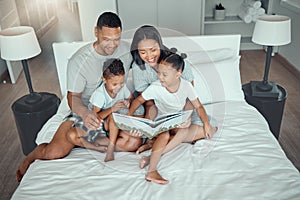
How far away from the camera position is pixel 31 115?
6.65 ft

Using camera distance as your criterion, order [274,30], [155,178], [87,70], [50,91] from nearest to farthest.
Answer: [155,178]
[87,70]
[274,30]
[50,91]

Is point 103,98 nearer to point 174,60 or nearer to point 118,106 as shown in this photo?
point 118,106

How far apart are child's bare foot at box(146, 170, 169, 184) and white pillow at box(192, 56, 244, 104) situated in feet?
2.25

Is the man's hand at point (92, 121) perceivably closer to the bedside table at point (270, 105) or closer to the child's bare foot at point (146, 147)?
the child's bare foot at point (146, 147)

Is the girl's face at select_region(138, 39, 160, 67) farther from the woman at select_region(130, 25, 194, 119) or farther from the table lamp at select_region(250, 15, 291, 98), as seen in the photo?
the table lamp at select_region(250, 15, 291, 98)

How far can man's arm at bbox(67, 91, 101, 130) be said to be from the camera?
57.6 inches

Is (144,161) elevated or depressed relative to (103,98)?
depressed

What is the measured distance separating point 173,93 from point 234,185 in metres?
0.47

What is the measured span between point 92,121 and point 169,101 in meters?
0.37

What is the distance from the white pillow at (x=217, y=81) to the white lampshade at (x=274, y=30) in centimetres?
31


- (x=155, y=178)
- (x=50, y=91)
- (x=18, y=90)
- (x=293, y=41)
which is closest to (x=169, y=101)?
(x=155, y=178)

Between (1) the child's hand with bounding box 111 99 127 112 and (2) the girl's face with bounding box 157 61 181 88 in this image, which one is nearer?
(2) the girl's face with bounding box 157 61 181 88

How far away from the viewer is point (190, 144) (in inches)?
61.2

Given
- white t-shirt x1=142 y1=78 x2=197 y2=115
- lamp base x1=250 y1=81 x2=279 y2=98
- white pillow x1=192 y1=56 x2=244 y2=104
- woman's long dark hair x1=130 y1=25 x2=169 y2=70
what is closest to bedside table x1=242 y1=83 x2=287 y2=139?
lamp base x1=250 y1=81 x2=279 y2=98
